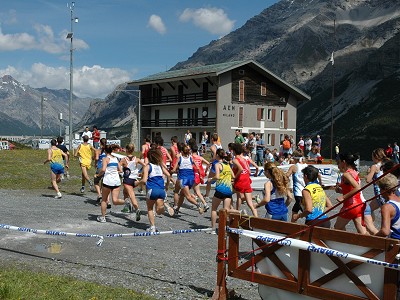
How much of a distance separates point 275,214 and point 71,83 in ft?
101

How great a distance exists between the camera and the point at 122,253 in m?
8.98

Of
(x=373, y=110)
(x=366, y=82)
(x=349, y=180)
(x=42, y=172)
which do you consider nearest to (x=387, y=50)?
(x=366, y=82)

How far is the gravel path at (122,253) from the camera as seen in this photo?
7359 millimetres

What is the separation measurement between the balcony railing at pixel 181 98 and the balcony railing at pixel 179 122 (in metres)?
2.27

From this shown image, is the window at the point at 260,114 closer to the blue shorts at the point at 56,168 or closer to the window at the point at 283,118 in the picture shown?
the window at the point at 283,118

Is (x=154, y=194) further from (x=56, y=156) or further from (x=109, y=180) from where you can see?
(x=56, y=156)

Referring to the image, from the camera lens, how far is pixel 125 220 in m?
12.4

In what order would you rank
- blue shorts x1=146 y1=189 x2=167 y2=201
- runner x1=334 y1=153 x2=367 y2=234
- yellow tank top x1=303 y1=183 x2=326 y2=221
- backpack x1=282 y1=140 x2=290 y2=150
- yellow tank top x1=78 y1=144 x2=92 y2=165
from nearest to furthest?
yellow tank top x1=303 y1=183 x2=326 y2=221 < runner x1=334 y1=153 x2=367 y2=234 < blue shorts x1=146 y1=189 x2=167 y2=201 < yellow tank top x1=78 y1=144 x2=92 y2=165 < backpack x1=282 y1=140 x2=290 y2=150

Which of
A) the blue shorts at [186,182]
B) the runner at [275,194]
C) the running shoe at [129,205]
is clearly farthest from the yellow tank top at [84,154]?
the runner at [275,194]

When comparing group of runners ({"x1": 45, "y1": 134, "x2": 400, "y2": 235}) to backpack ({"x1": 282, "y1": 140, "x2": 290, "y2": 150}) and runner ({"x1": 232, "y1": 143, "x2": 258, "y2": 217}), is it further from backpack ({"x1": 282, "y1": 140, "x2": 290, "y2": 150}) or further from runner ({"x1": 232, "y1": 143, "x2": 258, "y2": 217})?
backpack ({"x1": 282, "y1": 140, "x2": 290, "y2": 150})

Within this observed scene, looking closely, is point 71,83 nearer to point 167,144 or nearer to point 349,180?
point 167,144

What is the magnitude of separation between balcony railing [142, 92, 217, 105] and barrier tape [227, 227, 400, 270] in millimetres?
46176

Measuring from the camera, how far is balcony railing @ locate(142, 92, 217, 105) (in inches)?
2090

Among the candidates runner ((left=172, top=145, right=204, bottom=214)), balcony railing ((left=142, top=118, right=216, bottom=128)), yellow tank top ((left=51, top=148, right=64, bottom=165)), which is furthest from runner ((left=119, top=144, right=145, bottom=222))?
balcony railing ((left=142, top=118, right=216, bottom=128))
